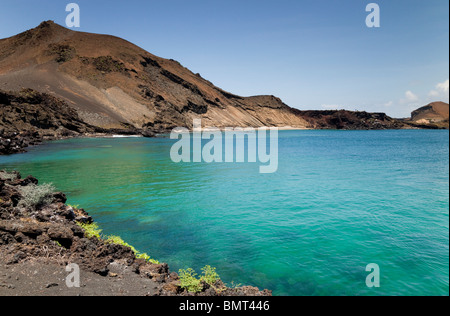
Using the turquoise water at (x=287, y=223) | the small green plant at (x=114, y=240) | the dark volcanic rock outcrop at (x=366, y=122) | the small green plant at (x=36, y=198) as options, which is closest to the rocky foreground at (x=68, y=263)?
the small green plant at (x=114, y=240)

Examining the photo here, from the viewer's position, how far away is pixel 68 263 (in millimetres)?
6645

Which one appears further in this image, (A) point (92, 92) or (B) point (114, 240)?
(A) point (92, 92)

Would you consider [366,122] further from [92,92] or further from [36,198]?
[36,198]

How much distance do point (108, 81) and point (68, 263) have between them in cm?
11358

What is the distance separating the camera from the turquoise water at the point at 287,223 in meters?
8.30

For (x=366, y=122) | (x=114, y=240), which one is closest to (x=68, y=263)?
(x=114, y=240)

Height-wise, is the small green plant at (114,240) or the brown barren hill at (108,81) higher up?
the brown barren hill at (108,81)

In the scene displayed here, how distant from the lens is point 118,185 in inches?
781

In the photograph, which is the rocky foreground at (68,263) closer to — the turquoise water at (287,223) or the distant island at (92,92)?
the turquoise water at (287,223)

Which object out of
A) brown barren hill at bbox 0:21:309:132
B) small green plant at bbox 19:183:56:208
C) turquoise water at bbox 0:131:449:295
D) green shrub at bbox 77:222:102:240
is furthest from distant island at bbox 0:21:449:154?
green shrub at bbox 77:222:102:240

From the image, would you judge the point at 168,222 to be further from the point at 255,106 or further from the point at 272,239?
the point at 255,106

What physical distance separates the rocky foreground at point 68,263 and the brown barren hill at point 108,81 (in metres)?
77.9

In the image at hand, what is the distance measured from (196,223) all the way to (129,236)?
3.15m
